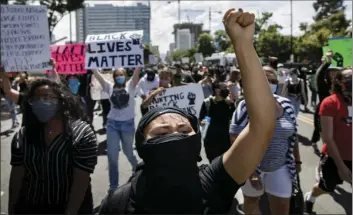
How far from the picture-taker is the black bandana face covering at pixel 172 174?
174 cm

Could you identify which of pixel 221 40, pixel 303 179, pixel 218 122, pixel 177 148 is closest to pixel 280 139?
pixel 218 122

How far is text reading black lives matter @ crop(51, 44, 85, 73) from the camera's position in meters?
6.98

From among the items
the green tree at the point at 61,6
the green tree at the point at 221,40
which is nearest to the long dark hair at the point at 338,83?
the green tree at the point at 61,6

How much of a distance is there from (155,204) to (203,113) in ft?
12.7

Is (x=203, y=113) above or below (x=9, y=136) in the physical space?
above

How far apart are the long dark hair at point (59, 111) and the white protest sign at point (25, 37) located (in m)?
2.08

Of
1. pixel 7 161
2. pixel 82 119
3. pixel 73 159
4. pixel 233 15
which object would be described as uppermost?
pixel 233 15

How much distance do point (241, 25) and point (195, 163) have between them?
60cm

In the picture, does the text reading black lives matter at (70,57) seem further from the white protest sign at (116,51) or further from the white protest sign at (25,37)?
the white protest sign at (25,37)

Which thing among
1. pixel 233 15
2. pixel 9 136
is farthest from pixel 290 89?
pixel 233 15

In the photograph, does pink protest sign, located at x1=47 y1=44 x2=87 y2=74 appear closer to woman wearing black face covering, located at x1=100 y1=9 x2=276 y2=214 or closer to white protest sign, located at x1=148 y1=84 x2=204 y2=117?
white protest sign, located at x1=148 y1=84 x2=204 y2=117

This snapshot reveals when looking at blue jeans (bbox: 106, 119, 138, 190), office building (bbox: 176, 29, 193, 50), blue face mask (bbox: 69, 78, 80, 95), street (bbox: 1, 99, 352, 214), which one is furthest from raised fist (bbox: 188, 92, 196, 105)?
office building (bbox: 176, 29, 193, 50)

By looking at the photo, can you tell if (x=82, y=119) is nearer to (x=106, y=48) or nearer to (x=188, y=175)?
(x=188, y=175)

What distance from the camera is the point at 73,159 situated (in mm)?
2869
